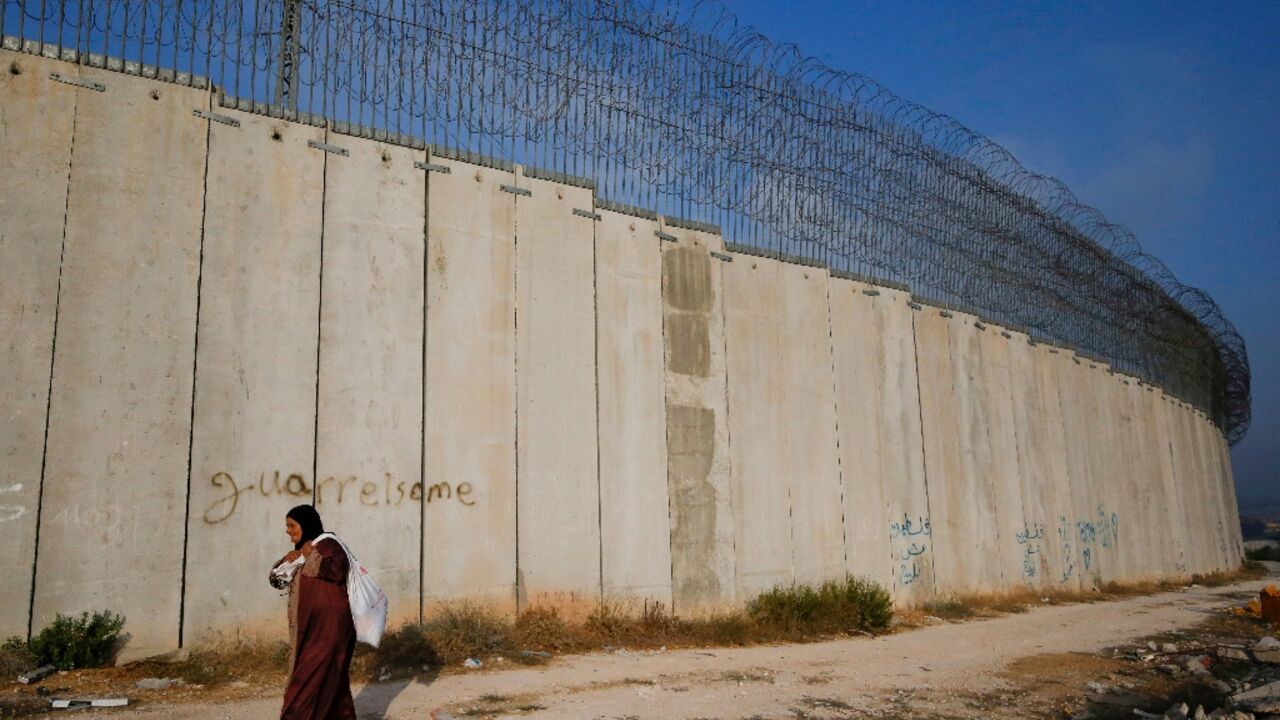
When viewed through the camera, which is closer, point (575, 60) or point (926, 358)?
point (575, 60)

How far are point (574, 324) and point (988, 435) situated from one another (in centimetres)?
952

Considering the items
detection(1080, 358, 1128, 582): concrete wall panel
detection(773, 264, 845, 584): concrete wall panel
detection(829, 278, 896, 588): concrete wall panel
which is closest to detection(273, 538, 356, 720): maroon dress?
detection(773, 264, 845, 584): concrete wall panel

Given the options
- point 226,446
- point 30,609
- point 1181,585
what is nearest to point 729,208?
point 226,446

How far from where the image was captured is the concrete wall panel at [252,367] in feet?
24.8

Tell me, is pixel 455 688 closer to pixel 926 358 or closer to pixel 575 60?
pixel 575 60

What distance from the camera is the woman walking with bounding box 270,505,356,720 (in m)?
5.21

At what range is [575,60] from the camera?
35.2 ft

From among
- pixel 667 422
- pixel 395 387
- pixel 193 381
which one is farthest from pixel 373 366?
pixel 667 422

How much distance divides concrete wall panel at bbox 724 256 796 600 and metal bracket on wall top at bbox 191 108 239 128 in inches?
240

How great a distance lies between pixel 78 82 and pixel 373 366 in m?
3.30

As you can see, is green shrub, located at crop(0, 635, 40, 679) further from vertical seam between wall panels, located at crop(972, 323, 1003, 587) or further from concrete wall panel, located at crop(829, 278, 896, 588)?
vertical seam between wall panels, located at crop(972, 323, 1003, 587)

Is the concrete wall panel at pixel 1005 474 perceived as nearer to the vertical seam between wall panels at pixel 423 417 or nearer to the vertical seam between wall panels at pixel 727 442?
the vertical seam between wall panels at pixel 727 442

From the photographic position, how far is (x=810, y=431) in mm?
12539

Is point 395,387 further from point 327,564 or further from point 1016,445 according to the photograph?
point 1016,445
